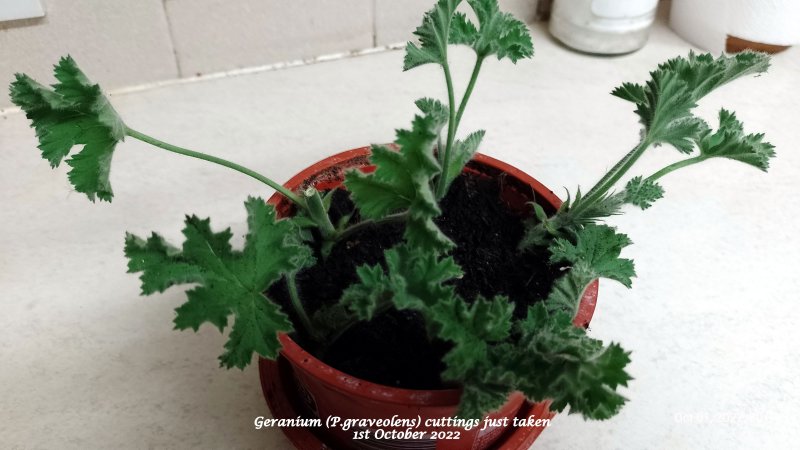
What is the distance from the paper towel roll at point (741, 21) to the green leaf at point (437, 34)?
0.87 m

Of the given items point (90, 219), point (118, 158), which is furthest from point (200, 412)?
point (118, 158)

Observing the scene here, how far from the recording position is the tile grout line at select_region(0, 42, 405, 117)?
3.81 feet

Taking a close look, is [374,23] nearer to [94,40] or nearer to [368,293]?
[94,40]

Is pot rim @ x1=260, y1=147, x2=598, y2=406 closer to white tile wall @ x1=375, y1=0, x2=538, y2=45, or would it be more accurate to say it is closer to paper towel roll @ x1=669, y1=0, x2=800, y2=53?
→ white tile wall @ x1=375, y1=0, x2=538, y2=45

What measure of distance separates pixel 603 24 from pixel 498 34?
729 millimetres

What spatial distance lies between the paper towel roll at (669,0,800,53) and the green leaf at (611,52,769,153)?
2.49 ft

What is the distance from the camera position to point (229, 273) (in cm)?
52

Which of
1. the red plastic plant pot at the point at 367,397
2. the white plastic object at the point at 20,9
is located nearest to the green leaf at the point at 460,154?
the red plastic plant pot at the point at 367,397

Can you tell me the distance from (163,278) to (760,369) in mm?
754

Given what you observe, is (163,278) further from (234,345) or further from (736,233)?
(736,233)

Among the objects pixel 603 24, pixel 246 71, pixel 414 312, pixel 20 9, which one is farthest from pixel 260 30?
pixel 414 312

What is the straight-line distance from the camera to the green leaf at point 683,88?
58 cm

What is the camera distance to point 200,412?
77 cm

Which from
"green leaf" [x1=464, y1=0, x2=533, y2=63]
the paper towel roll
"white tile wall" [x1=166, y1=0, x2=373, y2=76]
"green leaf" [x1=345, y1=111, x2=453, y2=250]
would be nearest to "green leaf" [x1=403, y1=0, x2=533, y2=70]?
"green leaf" [x1=464, y1=0, x2=533, y2=63]
